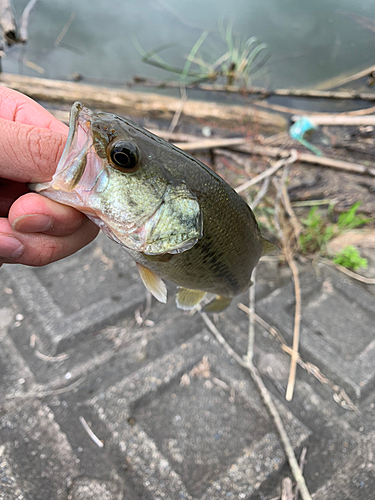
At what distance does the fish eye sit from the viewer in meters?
1.00

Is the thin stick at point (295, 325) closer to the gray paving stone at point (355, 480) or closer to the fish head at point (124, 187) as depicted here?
the gray paving stone at point (355, 480)

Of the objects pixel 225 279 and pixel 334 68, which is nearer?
pixel 225 279

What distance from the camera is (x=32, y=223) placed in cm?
112

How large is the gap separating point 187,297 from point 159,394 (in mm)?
751

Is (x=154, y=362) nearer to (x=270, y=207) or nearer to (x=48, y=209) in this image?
(x=48, y=209)

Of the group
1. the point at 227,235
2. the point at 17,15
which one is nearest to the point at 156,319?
the point at 227,235

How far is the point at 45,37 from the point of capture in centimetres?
559

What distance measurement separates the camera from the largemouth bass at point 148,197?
100 centimetres

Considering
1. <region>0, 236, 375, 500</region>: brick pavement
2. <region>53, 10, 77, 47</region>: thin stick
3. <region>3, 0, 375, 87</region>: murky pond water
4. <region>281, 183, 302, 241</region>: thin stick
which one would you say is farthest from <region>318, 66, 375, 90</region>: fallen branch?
<region>53, 10, 77, 47</region>: thin stick

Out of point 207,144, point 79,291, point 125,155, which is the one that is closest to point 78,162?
point 125,155

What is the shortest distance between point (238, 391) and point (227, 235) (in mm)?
1147

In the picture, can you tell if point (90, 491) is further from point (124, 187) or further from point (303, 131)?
point (303, 131)

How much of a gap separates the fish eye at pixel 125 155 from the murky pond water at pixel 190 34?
16.0ft

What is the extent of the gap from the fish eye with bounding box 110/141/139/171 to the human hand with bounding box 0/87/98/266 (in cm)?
19
